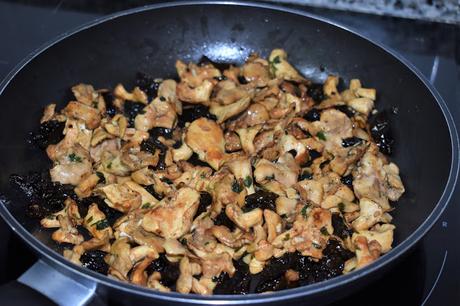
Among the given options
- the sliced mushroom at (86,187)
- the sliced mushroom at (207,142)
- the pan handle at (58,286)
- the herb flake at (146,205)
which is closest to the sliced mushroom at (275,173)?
the sliced mushroom at (207,142)

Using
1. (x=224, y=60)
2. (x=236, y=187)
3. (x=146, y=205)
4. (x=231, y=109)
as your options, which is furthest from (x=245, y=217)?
(x=224, y=60)

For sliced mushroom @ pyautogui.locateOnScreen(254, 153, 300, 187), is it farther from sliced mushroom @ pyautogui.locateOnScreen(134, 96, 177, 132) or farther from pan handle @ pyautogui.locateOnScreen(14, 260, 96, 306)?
pan handle @ pyautogui.locateOnScreen(14, 260, 96, 306)

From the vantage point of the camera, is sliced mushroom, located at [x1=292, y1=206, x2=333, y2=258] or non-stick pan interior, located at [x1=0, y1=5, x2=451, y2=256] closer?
sliced mushroom, located at [x1=292, y1=206, x2=333, y2=258]

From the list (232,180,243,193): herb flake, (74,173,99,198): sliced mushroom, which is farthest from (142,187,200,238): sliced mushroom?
(74,173,99,198): sliced mushroom

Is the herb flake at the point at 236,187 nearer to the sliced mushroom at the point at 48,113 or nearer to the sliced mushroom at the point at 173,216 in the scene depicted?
the sliced mushroom at the point at 173,216

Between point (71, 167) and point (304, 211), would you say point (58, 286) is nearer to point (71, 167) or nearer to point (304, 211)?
point (71, 167)

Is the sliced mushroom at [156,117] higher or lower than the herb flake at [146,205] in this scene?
higher
